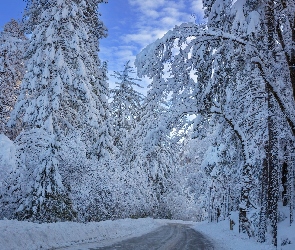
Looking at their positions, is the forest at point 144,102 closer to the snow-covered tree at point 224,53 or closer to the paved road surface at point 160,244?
the snow-covered tree at point 224,53

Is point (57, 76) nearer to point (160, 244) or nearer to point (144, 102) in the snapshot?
point (144, 102)

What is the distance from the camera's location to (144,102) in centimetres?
1944

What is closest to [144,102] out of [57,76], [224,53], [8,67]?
[57,76]

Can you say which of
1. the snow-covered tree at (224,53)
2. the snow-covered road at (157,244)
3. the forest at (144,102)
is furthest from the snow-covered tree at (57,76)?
the snow-covered tree at (224,53)

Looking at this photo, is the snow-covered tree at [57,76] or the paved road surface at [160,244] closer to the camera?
the paved road surface at [160,244]

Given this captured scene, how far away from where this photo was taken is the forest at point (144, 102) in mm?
9438

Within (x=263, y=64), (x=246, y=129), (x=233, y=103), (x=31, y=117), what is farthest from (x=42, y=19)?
(x=263, y=64)

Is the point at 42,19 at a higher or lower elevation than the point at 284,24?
higher

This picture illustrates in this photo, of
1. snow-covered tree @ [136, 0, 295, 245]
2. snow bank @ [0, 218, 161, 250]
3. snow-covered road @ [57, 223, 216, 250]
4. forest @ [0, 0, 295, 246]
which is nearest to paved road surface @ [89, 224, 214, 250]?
snow-covered road @ [57, 223, 216, 250]

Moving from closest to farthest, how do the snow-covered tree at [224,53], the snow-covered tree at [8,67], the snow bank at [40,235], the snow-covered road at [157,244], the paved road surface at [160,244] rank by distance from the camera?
the snow bank at [40,235] → the snow-covered tree at [224,53] → the snow-covered road at [157,244] → the paved road surface at [160,244] → the snow-covered tree at [8,67]

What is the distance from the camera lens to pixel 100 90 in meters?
25.7

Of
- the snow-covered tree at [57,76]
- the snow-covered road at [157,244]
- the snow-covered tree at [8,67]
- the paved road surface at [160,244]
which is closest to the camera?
the snow-covered road at [157,244]

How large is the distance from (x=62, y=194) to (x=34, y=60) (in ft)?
27.5

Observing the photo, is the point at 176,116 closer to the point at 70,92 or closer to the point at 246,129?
the point at 246,129
